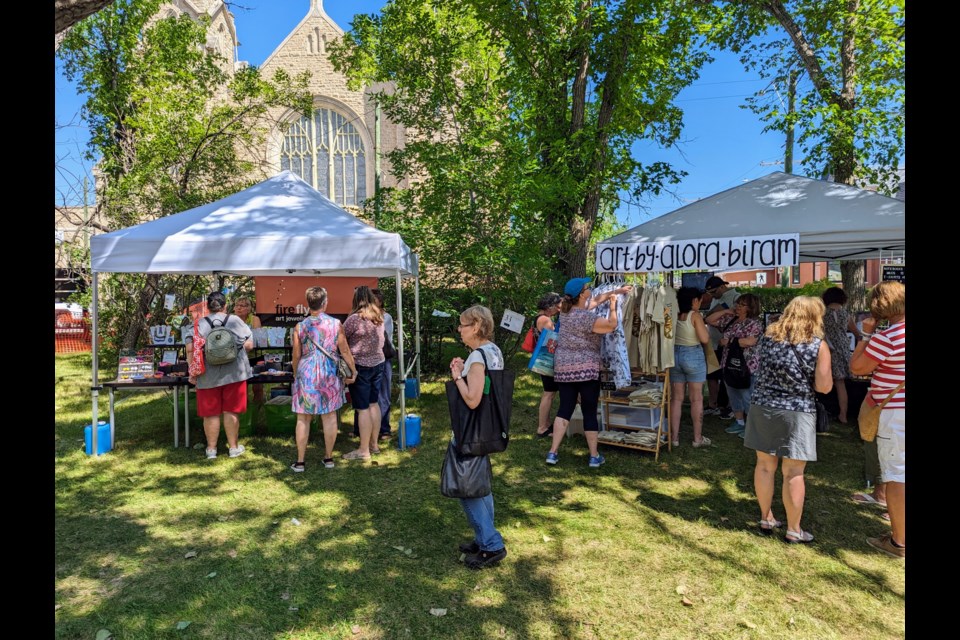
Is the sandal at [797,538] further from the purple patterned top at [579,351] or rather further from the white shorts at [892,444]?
the purple patterned top at [579,351]

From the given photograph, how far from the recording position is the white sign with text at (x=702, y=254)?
16.9ft

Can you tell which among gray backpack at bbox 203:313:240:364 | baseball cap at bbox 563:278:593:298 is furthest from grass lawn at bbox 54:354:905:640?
baseball cap at bbox 563:278:593:298

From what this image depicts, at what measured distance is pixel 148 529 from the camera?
409 centimetres

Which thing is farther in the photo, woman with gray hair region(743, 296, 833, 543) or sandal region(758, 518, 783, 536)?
sandal region(758, 518, 783, 536)

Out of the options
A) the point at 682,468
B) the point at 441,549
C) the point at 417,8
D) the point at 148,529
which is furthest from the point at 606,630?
the point at 417,8

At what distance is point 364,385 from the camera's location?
555 centimetres

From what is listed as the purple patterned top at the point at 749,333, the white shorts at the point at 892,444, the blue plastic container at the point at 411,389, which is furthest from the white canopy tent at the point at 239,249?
the white shorts at the point at 892,444

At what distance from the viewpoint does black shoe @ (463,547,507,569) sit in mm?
3518

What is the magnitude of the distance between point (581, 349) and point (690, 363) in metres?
1.48

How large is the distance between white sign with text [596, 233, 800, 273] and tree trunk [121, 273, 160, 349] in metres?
10.1

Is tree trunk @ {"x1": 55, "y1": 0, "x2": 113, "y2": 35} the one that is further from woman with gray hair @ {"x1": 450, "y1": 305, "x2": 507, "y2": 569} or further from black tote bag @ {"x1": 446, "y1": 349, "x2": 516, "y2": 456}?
black tote bag @ {"x1": 446, "y1": 349, "x2": 516, "y2": 456}

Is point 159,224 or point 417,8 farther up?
point 417,8

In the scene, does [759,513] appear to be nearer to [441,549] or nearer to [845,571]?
[845,571]

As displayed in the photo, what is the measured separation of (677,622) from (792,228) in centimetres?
417
